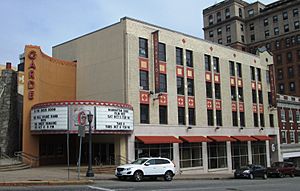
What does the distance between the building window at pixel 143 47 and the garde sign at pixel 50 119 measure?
968cm

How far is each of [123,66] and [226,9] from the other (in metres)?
69.3

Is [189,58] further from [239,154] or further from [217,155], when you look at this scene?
[239,154]

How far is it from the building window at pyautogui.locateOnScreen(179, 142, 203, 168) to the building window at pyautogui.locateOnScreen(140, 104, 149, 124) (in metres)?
5.38

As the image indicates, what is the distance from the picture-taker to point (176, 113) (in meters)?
38.8

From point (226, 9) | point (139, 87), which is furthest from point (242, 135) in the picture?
point (226, 9)

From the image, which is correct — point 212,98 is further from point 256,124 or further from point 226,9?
point 226,9

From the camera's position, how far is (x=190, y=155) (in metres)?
39.9

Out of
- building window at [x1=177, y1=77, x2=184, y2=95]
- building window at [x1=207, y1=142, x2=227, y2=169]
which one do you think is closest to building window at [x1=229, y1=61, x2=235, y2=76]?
building window at [x1=207, y1=142, x2=227, y2=169]

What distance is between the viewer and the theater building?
1364 inches

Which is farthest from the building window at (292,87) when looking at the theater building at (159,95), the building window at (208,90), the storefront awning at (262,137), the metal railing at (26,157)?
the metal railing at (26,157)

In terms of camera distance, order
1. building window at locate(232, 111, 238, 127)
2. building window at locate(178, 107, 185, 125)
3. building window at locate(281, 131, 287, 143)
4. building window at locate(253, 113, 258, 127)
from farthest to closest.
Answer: building window at locate(281, 131, 287, 143), building window at locate(253, 113, 258, 127), building window at locate(232, 111, 238, 127), building window at locate(178, 107, 185, 125)

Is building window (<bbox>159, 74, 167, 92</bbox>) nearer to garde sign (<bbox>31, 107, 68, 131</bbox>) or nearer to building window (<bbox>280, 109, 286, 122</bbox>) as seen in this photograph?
garde sign (<bbox>31, 107, 68, 131</bbox>)

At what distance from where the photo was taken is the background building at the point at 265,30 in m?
88.3

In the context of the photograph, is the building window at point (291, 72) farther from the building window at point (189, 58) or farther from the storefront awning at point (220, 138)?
the building window at point (189, 58)
